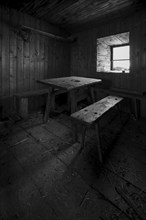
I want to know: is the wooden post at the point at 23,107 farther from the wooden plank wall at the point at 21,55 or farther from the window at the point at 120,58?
the window at the point at 120,58

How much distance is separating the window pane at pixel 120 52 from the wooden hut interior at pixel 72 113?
0.11ft

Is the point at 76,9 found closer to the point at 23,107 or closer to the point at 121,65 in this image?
the point at 121,65

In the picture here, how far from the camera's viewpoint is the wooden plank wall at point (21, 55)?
142 inches

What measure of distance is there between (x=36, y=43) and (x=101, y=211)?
4389 mm

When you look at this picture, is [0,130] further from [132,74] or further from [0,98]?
[132,74]

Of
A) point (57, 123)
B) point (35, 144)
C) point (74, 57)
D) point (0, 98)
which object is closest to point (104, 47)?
point (74, 57)

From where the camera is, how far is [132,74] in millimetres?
4016

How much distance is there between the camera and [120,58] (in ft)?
15.1

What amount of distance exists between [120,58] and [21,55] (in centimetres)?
304

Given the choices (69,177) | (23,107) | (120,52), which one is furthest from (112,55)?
(69,177)

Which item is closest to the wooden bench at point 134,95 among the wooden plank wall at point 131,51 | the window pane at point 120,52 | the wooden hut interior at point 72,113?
the wooden hut interior at point 72,113

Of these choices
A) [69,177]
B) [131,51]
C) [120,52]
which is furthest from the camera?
[120,52]

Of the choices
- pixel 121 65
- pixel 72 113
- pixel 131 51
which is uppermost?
pixel 131 51

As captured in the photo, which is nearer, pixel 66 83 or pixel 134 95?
pixel 66 83
